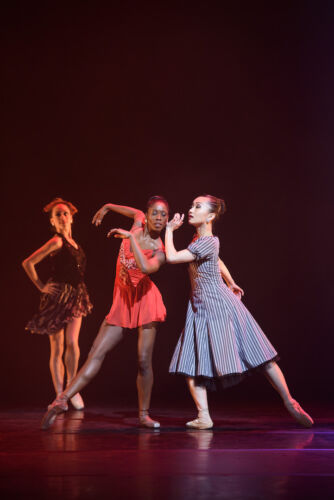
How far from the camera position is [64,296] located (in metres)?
5.09

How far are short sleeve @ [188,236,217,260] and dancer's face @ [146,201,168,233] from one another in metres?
0.25

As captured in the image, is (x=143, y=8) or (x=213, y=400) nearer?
(x=213, y=400)

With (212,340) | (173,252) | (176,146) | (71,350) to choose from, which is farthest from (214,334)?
(176,146)

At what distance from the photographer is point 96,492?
7.51 feet

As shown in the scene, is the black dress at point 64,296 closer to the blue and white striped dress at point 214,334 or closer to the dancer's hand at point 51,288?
the dancer's hand at point 51,288

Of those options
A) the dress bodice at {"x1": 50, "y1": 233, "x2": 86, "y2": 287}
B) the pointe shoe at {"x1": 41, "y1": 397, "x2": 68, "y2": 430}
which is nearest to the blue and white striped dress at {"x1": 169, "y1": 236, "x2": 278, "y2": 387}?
the pointe shoe at {"x1": 41, "y1": 397, "x2": 68, "y2": 430}

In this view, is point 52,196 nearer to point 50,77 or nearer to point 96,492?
point 50,77

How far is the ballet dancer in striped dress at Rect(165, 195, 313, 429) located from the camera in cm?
373

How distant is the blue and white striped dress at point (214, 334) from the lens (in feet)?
12.3

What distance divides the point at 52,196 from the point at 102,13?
190cm

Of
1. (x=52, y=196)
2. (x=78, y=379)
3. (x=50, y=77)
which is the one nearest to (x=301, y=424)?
(x=78, y=379)

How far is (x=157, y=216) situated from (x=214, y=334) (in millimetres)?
786

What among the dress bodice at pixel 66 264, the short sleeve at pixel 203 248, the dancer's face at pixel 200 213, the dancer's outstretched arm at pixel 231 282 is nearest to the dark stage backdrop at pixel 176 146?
the dress bodice at pixel 66 264

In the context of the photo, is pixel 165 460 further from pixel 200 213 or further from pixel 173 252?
pixel 200 213
